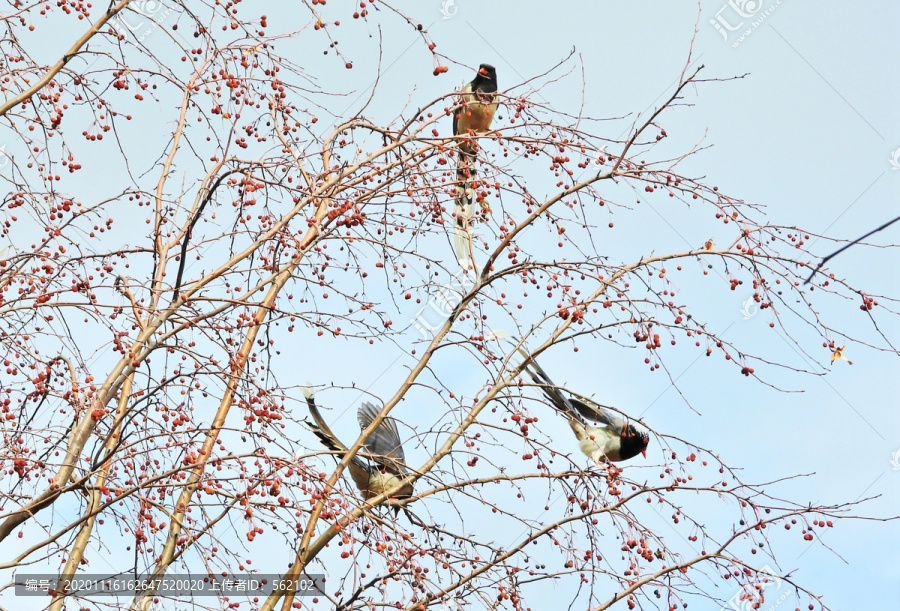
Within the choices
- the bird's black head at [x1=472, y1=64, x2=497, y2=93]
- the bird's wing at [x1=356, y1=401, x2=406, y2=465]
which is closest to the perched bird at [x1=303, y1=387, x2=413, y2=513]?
the bird's wing at [x1=356, y1=401, x2=406, y2=465]

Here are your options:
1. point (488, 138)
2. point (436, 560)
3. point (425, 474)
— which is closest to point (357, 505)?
point (436, 560)

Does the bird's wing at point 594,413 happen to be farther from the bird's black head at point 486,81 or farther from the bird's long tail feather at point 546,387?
the bird's black head at point 486,81

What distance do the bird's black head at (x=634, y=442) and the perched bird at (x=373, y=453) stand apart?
3.66 ft

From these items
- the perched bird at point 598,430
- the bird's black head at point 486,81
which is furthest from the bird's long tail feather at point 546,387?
the bird's black head at point 486,81

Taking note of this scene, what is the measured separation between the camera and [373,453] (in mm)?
4602

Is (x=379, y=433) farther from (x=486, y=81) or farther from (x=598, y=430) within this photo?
(x=486, y=81)

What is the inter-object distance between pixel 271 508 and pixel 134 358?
29.8 inches

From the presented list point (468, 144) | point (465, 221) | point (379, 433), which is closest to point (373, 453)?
point (379, 433)

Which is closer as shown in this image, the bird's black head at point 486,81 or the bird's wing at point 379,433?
the bird's wing at point 379,433

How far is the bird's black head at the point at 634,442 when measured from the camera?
195 inches

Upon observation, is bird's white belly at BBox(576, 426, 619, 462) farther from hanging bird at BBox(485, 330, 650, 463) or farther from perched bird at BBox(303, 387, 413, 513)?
perched bird at BBox(303, 387, 413, 513)

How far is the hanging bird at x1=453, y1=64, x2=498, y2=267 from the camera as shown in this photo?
4078 millimetres

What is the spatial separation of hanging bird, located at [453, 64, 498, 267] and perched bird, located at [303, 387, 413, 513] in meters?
0.93

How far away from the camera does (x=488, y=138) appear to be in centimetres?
411
